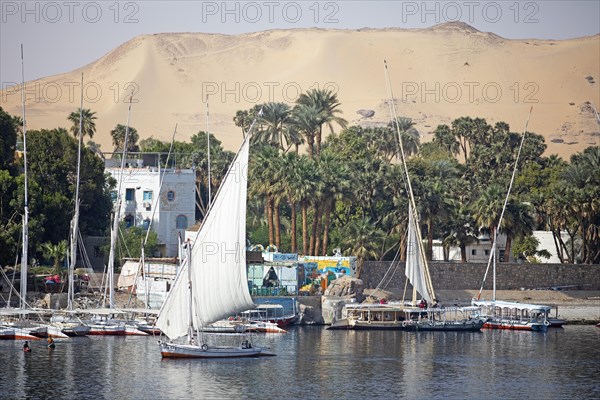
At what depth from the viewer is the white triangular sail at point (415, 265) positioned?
278 feet

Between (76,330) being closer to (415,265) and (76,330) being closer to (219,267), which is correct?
(219,267)

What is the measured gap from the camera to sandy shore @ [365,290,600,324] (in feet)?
305

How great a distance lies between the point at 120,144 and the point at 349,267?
44625 millimetres

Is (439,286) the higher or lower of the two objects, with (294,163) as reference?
lower

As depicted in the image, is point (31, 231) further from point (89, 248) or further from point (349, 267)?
point (349, 267)

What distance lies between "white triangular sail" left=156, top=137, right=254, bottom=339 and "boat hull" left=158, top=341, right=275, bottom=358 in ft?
4.16

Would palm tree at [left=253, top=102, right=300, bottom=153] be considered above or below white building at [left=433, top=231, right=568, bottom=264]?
above

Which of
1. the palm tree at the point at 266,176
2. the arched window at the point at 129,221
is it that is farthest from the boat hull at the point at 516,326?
the arched window at the point at 129,221

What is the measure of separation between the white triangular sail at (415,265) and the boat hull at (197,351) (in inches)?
856

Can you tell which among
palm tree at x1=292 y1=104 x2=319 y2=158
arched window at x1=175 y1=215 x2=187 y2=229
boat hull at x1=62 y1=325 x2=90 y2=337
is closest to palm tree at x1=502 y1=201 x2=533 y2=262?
palm tree at x1=292 y1=104 x2=319 y2=158

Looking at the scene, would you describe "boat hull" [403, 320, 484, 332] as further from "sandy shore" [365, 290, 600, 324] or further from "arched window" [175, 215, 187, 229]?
"arched window" [175, 215, 187, 229]

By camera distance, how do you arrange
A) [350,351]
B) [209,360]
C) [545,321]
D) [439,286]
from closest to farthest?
[209,360], [350,351], [545,321], [439,286]

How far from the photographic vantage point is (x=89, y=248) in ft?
332

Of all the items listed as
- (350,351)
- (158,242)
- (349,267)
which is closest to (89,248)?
(158,242)
